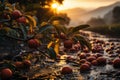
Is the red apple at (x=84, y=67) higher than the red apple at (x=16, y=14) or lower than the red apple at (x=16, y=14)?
lower

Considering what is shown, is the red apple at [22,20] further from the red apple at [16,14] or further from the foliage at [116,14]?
the foliage at [116,14]

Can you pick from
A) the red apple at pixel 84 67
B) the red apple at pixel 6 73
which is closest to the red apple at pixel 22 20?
the red apple at pixel 6 73

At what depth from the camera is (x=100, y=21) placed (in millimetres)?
90250

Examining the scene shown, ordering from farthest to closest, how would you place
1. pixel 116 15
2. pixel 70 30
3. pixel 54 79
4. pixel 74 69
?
1. pixel 116 15
2. pixel 74 69
3. pixel 54 79
4. pixel 70 30

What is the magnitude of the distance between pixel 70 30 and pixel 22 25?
1044mm

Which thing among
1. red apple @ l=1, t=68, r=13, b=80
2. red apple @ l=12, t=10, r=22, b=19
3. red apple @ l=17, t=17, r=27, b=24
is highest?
red apple @ l=12, t=10, r=22, b=19

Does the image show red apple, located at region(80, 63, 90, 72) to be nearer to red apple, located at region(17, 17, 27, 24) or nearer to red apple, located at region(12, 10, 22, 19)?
red apple, located at region(17, 17, 27, 24)

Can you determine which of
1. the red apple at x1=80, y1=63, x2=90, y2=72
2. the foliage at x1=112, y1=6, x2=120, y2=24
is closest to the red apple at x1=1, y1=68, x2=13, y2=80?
the red apple at x1=80, y1=63, x2=90, y2=72

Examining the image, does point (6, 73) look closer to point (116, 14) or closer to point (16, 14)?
point (16, 14)

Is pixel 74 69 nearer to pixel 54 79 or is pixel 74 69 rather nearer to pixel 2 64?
pixel 54 79

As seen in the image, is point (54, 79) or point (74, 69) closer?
point (54, 79)

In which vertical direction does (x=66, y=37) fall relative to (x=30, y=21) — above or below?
below

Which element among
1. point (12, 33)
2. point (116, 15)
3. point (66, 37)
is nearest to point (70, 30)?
point (66, 37)

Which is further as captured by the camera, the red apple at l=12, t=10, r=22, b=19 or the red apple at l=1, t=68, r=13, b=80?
the red apple at l=12, t=10, r=22, b=19
